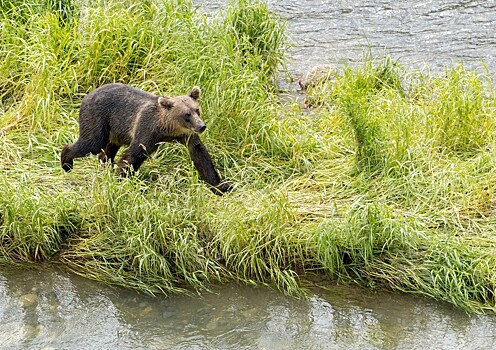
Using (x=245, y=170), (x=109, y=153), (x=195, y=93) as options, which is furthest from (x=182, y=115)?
(x=109, y=153)

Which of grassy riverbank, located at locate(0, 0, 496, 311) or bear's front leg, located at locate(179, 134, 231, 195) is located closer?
grassy riverbank, located at locate(0, 0, 496, 311)

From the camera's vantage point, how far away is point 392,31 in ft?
31.2

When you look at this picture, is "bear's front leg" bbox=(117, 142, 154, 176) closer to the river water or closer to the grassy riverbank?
the grassy riverbank

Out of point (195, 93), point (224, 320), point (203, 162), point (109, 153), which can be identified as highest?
point (195, 93)

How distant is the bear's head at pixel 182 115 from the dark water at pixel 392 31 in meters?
2.37

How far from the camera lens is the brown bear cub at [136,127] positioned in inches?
256

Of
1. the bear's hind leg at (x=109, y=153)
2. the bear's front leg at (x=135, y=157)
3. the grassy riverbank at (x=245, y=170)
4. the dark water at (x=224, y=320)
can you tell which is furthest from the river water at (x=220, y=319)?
the bear's hind leg at (x=109, y=153)

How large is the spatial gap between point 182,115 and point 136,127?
0.38 meters

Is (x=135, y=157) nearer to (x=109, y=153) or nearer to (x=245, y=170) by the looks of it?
(x=109, y=153)

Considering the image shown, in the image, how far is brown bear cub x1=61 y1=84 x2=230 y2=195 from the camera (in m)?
6.50

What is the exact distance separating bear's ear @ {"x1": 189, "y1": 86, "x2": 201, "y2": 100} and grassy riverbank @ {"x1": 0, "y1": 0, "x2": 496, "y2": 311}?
1.09 feet

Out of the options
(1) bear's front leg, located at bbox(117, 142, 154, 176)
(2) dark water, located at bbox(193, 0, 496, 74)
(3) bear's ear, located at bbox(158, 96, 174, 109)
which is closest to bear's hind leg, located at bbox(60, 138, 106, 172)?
(1) bear's front leg, located at bbox(117, 142, 154, 176)

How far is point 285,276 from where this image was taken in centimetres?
583

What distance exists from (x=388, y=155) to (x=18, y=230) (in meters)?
2.55
